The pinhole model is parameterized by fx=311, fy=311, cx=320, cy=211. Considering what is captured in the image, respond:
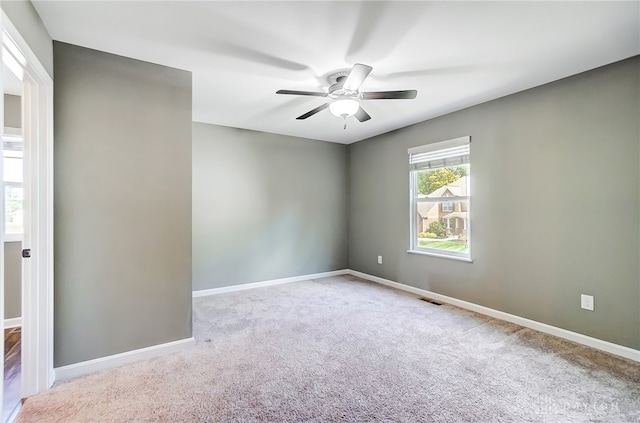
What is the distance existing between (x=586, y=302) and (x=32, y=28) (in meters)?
4.56

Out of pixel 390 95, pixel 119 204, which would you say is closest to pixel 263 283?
pixel 119 204

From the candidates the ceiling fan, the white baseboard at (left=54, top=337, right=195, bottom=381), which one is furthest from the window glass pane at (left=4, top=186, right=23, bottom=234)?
the ceiling fan

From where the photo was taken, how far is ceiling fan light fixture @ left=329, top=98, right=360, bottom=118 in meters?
2.66

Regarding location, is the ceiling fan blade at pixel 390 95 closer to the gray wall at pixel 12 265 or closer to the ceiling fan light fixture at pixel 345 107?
the ceiling fan light fixture at pixel 345 107

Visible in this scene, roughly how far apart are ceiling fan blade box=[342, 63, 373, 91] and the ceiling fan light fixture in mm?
154

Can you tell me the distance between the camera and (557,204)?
2.95 meters

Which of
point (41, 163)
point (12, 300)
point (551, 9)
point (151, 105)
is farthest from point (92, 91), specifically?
point (551, 9)

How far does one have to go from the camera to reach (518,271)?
3250 millimetres

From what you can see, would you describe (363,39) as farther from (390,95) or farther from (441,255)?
(441,255)

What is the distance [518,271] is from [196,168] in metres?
4.10

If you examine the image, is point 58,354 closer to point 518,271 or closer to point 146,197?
point 146,197

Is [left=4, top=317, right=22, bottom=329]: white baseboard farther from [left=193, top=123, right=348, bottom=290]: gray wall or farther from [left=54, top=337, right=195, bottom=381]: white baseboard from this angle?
[left=193, top=123, right=348, bottom=290]: gray wall

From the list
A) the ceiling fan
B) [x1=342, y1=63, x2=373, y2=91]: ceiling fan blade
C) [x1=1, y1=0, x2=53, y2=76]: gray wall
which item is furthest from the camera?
the ceiling fan

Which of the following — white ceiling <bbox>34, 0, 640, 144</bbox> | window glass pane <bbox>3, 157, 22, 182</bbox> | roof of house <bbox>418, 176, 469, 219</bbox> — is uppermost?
white ceiling <bbox>34, 0, 640, 144</bbox>
